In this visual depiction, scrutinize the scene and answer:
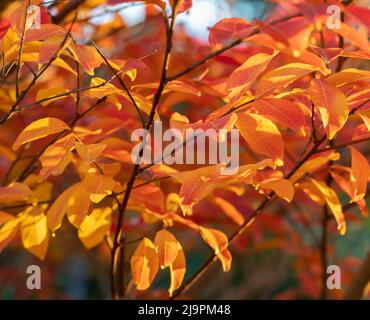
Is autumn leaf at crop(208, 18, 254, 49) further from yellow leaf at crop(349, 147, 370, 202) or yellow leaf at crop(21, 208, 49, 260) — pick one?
yellow leaf at crop(21, 208, 49, 260)

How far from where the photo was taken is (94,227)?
99 cm

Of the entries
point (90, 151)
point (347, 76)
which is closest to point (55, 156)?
point (90, 151)

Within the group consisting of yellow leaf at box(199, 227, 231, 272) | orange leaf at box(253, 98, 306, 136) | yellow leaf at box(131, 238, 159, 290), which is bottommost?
yellow leaf at box(131, 238, 159, 290)

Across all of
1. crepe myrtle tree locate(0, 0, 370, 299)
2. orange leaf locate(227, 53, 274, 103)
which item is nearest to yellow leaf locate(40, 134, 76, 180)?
crepe myrtle tree locate(0, 0, 370, 299)

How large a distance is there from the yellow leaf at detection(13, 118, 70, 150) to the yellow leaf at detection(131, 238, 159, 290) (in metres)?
0.21

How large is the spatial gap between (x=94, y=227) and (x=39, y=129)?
218 mm

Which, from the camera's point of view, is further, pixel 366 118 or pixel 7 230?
pixel 7 230

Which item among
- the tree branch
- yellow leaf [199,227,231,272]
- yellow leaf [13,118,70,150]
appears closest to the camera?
the tree branch

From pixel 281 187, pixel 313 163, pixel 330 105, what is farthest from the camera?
pixel 313 163

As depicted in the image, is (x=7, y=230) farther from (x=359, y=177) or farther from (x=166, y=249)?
(x=359, y=177)

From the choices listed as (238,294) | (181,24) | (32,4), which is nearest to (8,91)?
(32,4)

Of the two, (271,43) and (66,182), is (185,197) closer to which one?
(271,43)

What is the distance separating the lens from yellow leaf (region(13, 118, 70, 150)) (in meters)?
0.82
